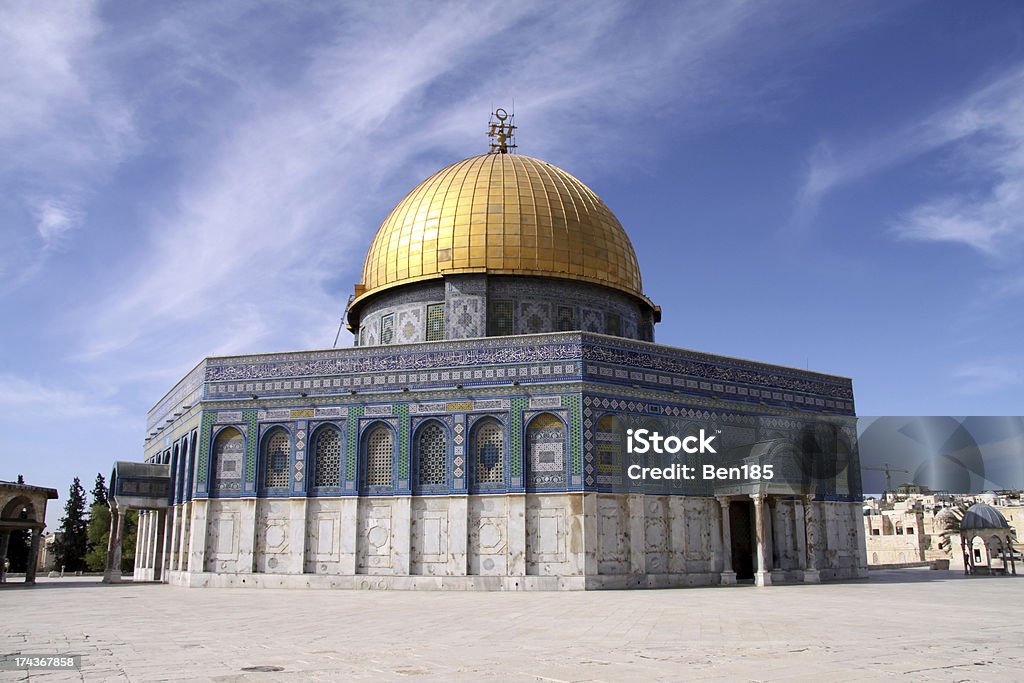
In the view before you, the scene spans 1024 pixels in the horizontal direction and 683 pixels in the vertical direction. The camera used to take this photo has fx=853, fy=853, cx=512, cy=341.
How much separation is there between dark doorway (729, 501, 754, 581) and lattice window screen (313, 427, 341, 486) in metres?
10.00

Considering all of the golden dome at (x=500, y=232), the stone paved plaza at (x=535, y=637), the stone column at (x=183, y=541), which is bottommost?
the stone paved plaza at (x=535, y=637)

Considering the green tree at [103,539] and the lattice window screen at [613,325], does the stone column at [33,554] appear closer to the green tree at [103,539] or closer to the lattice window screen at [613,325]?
the green tree at [103,539]

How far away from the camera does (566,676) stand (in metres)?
6.25

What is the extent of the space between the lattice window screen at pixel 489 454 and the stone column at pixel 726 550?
551 centimetres

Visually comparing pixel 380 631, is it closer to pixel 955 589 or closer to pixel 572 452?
pixel 572 452

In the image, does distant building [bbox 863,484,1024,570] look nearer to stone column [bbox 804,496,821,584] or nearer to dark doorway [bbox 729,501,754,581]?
stone column [bbox 804,496,821,584]

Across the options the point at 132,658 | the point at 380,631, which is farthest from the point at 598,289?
the point at 132,658

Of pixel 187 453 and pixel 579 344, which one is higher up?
pixel 579 344

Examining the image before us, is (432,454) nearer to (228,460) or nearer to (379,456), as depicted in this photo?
(379,456)

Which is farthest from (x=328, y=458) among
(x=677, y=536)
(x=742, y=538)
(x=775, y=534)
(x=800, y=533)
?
(x=800, y=533)

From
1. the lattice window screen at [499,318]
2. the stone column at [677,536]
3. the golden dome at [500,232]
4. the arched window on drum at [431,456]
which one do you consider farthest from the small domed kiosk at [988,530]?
the arched window on drum at [431,456]

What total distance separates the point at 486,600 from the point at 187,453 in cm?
1086

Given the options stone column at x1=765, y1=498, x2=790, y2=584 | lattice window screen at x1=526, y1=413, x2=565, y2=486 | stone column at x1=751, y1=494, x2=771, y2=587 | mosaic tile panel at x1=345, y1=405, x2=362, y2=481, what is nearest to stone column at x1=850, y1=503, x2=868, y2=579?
stone column at x1=765, y1=498, x2=790, y2=584

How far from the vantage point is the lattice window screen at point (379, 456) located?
20.2 meters
